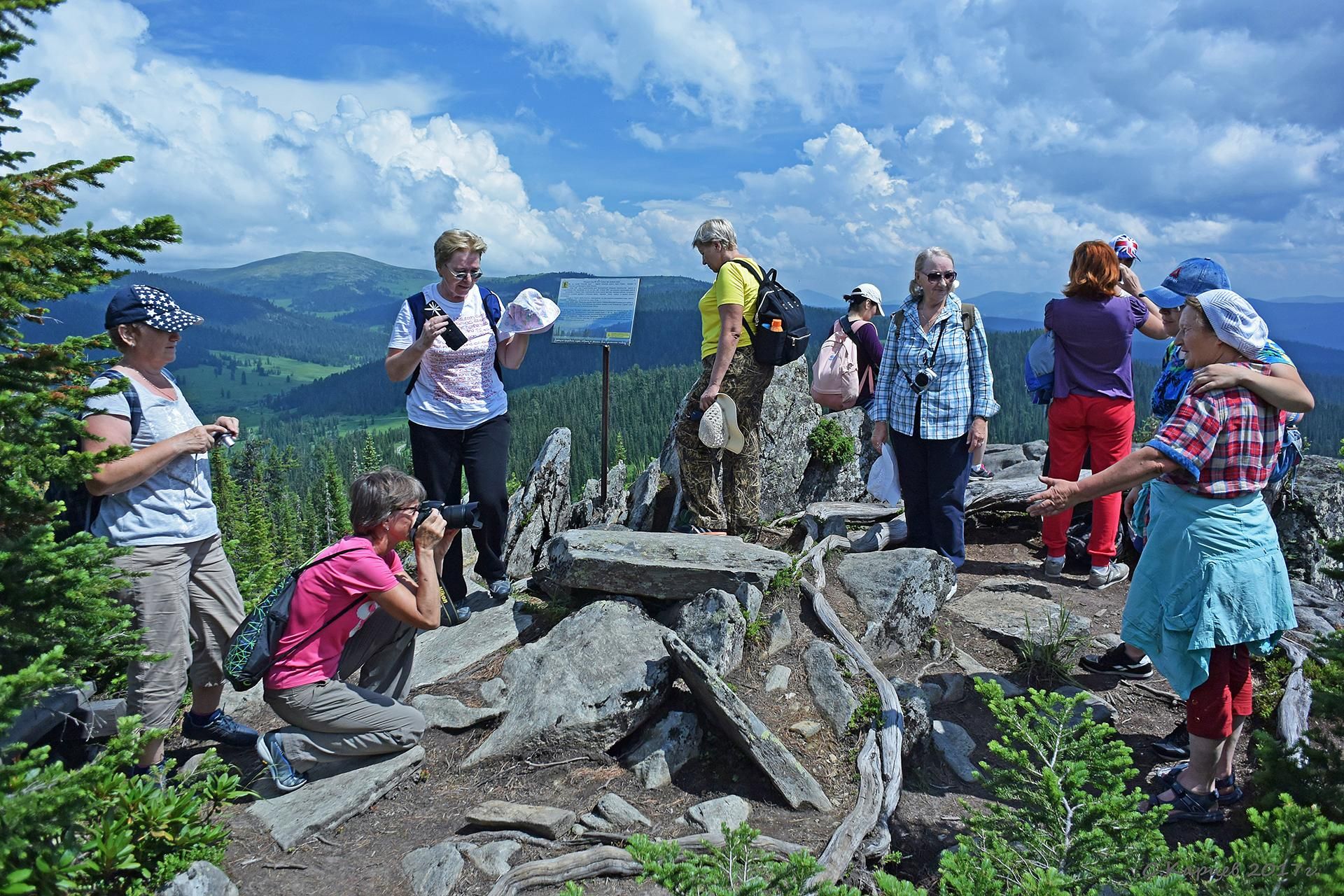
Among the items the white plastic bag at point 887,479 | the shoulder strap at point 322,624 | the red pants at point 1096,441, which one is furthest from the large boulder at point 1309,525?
the shoulder strap at point 322,624

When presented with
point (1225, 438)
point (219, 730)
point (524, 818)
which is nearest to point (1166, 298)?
point (1225, 438)

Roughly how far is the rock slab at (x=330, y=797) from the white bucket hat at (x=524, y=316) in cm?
359

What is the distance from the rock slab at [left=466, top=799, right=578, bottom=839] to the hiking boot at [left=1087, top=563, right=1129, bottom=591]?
229 inches

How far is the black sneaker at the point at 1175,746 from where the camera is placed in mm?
5320

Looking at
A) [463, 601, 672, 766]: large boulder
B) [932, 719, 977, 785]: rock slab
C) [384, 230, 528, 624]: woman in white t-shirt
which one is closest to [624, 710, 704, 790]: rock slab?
[463, 601, 672, 766]: large boulder

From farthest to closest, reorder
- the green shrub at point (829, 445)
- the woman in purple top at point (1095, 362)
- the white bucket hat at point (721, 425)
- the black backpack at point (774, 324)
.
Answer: the green shrub at point (829, 445)
the white bucket hat at point (721, 425)
the black backpack at point (774, 324)
the woman in purple top at point (1095, 362)

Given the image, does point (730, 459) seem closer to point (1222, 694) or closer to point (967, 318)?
point (967, 318)

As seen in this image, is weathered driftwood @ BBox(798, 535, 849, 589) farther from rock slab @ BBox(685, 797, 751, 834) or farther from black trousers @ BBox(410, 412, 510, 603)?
black trousers @ BBox(410, 412, 510, 603)

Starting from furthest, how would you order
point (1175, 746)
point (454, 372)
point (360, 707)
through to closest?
point (454, 372)
point (1175, 746)
point (360, 707)

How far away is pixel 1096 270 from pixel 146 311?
7.34 meters

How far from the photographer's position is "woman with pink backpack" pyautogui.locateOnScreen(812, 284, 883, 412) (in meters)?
8.83

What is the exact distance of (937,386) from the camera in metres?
6.90

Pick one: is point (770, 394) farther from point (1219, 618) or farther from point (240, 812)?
point (240, 812)

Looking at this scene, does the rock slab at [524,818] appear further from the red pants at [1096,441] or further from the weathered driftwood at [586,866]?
the red pants at [1096,441]
